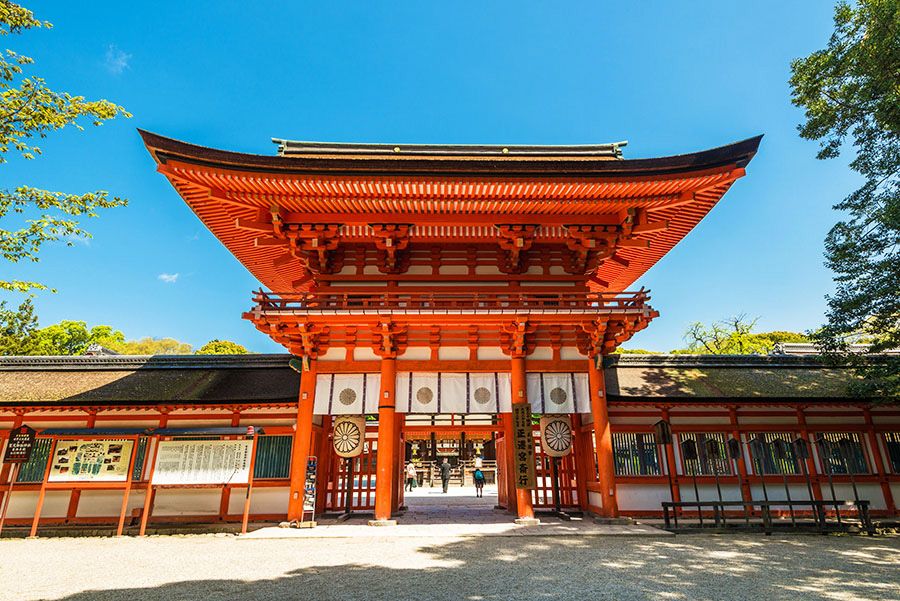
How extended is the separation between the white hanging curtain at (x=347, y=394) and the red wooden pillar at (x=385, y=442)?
0.91ft

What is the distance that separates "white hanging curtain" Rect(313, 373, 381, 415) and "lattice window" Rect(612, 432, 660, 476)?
6532 millimetres

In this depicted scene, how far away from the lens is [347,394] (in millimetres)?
11578

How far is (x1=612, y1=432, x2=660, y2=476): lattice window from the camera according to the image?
12.2 m

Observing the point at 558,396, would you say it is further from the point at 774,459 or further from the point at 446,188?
the point at 774,459

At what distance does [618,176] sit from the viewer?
1058 cm

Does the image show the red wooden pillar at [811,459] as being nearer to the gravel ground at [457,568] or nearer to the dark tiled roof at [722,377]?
the dark tiled roof at [722,377]

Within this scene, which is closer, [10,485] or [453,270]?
[10,485]

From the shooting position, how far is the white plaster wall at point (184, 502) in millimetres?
11844

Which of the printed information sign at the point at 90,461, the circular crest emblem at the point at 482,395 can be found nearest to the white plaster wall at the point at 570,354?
the circular crest emblem at the point at 482,395

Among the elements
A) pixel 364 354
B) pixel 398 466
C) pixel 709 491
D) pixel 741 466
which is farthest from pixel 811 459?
pixel 364 354

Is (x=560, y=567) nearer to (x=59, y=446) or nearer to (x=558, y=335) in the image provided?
(x=558, y=335)

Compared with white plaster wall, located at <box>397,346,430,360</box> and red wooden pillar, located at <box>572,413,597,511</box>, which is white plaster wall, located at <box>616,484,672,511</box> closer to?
red wooden pillar, located at <box>572,413,597,511</box>

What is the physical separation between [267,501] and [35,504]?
5835mm

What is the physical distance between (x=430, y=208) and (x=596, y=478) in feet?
27.4
